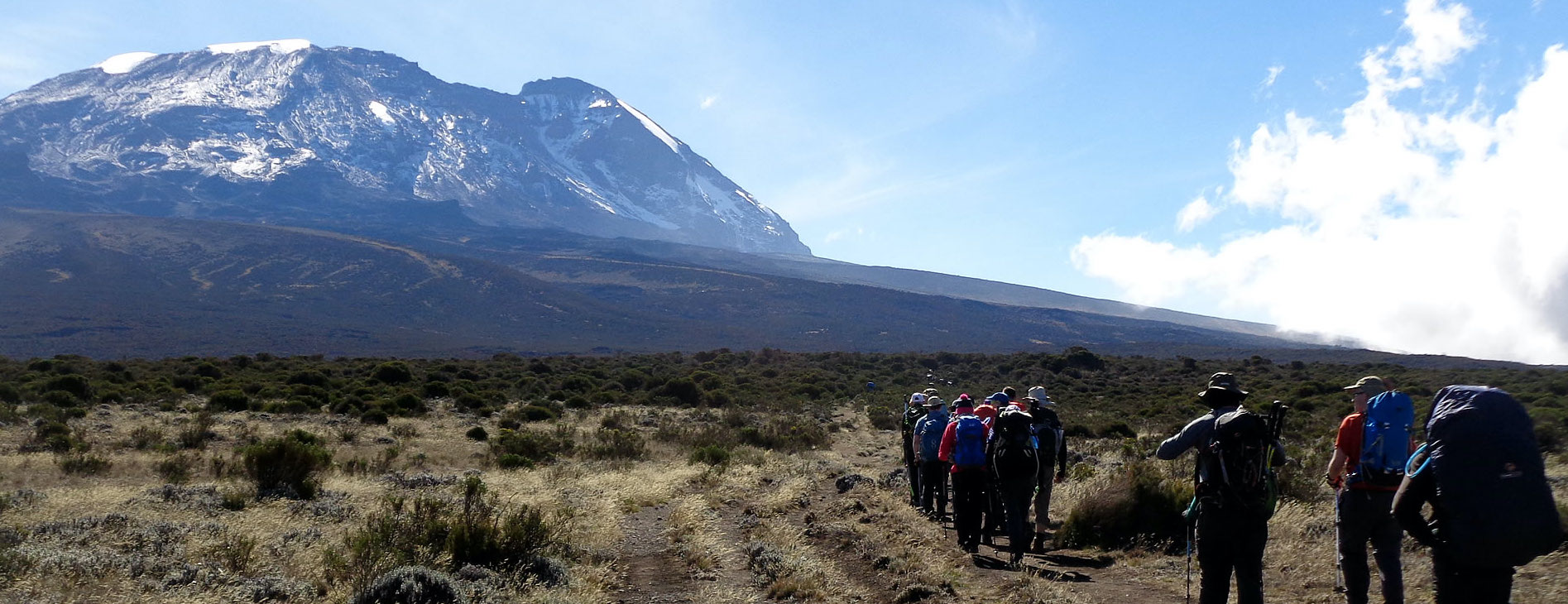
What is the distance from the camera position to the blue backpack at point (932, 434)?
32.7ft

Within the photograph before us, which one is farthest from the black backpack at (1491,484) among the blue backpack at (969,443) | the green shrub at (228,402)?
the green shrub at (228,402)

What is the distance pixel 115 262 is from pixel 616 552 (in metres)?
124

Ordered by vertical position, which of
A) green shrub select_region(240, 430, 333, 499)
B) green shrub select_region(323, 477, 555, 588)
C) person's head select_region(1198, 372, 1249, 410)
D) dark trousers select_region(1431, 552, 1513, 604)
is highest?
person's head select_region(1198, 372, 1249, 410)

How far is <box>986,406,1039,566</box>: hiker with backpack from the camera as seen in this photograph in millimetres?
7949

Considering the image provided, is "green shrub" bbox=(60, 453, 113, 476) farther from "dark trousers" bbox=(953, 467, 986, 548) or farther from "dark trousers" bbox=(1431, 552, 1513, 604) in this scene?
"dark trousers" bbox=(1431, 552, 1513, 604)

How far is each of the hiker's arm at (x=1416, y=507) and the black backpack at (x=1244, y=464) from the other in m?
1.11

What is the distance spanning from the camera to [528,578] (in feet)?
21.6

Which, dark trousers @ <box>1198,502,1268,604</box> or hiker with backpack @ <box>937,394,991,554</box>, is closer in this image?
dark trousers @ <box>1198,502,1268,604</box>

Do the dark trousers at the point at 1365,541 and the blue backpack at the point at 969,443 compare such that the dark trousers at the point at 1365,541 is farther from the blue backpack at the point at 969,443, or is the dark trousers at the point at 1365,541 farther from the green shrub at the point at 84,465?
the green shrub at the point at 84,465

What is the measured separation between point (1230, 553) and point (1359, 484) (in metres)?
1.16

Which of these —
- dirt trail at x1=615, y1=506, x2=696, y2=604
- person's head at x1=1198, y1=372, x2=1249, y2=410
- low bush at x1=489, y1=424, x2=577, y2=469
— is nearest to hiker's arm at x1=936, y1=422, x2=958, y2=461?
dirt trail at x1=615, y1=506, x2=696, y2=604

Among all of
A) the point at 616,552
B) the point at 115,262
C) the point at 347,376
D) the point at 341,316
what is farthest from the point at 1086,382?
the point at 115,262

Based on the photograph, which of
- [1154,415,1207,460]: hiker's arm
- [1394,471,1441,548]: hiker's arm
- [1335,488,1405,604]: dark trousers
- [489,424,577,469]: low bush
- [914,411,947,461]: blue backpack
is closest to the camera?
[1394,471,1441,548]: hiker's arm

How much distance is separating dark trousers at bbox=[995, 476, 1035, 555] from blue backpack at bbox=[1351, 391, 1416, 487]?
2.86 meters
